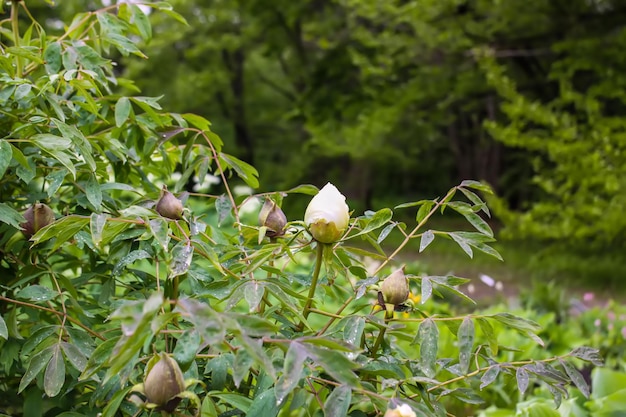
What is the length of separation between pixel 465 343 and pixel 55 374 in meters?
0.53

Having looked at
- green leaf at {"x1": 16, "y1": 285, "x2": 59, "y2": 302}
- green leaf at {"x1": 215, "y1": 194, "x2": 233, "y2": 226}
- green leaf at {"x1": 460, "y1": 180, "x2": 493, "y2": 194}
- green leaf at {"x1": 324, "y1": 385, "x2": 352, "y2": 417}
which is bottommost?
green leaf at {"x1": 16, "y1": 285, "x2": 59, "y2": 302}

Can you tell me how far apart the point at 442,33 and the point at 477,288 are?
2.88 m

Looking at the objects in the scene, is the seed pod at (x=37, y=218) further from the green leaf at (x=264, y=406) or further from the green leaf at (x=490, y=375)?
the green leaf at (x=490, y=375)

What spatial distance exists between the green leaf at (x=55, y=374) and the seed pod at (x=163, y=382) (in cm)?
22

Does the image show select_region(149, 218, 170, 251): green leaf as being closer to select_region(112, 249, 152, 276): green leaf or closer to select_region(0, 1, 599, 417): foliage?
select_region(0, 1, 599, 417): foliage

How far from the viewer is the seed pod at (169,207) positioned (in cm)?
85

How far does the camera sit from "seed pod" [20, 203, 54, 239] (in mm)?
935

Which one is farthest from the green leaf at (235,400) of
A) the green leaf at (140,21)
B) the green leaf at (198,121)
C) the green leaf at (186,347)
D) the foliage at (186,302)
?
the green leaf at (140,21)

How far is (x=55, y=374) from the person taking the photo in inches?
31.4

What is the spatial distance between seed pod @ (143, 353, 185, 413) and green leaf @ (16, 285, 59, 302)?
0.33 metres

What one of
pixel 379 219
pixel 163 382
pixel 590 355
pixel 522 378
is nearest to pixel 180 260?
pixel 163 382

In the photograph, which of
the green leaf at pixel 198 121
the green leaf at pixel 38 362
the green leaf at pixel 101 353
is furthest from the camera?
the green leaf at pixel 198 121

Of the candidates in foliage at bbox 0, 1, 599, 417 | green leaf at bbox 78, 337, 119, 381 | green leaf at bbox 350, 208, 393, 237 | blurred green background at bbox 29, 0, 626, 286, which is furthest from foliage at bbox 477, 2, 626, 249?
green leaf at bbox 78, 337, 119, 381

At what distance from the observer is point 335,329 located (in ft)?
2.65
